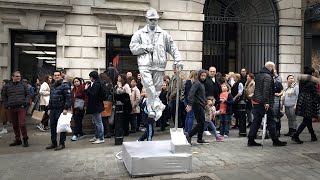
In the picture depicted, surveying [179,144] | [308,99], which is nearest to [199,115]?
[179,144]

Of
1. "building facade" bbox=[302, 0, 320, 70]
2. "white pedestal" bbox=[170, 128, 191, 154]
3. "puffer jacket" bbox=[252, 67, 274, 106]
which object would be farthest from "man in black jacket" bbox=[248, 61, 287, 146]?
"building facade" bbox=[302, 0, 320, 70]

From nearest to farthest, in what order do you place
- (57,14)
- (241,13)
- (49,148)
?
(49,148)
(57,14)
(241,13)

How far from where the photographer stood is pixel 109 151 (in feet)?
25.9

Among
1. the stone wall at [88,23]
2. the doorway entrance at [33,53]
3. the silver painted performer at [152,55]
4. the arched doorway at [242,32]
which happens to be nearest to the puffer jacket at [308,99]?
the silver painted performer at [152,55]

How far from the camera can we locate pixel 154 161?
5.88 m

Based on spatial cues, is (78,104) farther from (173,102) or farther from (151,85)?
(151,85)

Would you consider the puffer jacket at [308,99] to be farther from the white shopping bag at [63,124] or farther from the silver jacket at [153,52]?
the white shopping bag at [63,124]

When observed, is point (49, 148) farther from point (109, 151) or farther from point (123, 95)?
point (123, 95)

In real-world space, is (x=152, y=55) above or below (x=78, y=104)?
above

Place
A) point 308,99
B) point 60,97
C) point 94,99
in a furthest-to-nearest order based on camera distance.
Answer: point 94,99 → point 308,99 → point 60,97

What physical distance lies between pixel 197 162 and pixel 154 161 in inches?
49.8

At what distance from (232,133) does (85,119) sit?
428 cm

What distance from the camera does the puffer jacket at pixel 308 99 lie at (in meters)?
8.72

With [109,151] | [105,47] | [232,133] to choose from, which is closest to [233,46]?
[105,47]
